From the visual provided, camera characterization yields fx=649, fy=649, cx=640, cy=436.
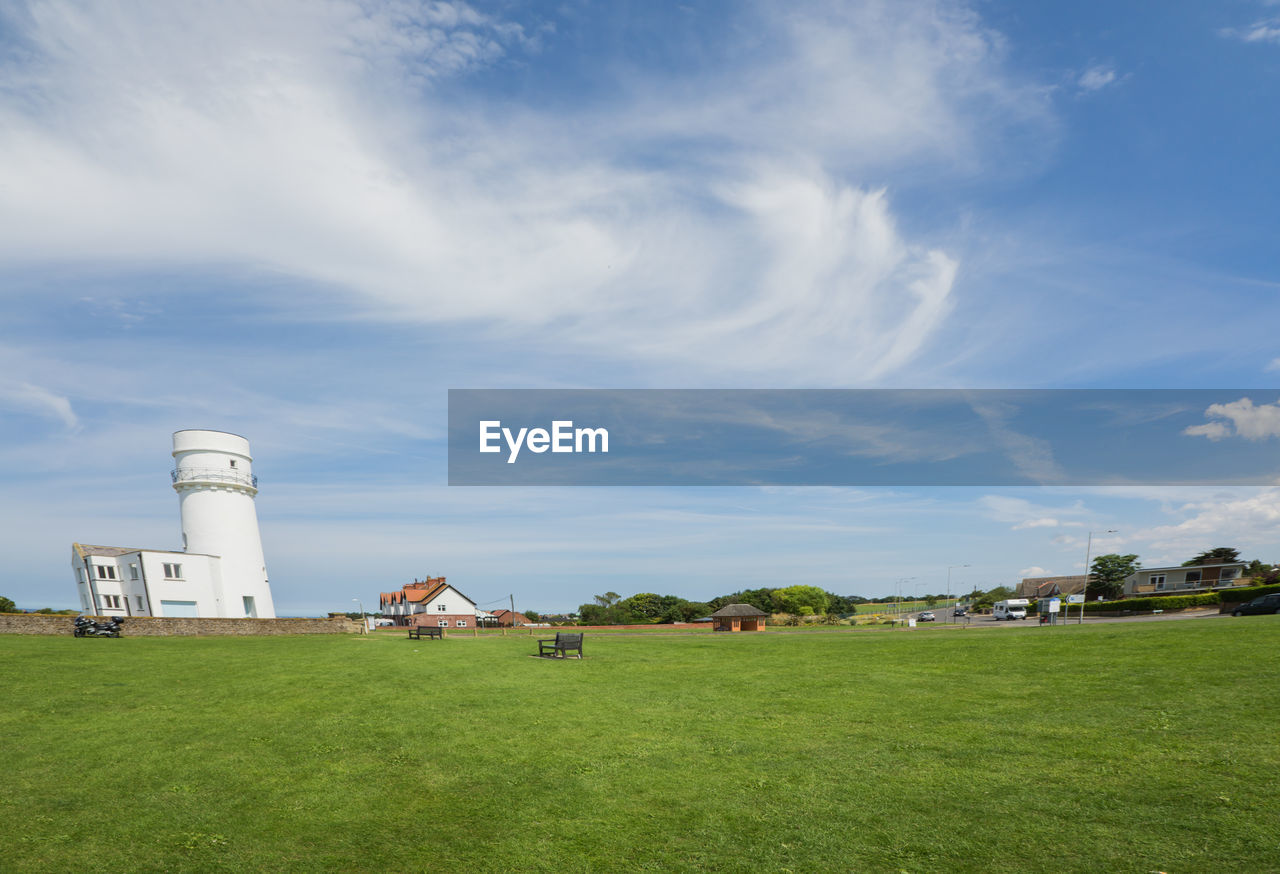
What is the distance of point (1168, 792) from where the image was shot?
25.0 feet

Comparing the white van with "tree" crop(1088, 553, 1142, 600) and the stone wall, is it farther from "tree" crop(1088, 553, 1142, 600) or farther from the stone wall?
the stone wall

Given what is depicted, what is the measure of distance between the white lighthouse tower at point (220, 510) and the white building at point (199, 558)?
6 cm

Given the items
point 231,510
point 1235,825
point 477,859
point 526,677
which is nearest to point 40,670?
point 526,677

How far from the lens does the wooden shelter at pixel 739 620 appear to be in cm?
5678

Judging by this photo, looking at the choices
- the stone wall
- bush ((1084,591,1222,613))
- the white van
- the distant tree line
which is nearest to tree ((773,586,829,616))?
the distant tree line

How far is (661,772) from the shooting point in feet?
30.4

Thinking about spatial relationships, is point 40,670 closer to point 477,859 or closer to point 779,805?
point 477,859

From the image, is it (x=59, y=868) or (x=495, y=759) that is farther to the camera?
(x=495, y=759)

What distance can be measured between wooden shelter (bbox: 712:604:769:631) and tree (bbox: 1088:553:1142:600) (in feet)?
214

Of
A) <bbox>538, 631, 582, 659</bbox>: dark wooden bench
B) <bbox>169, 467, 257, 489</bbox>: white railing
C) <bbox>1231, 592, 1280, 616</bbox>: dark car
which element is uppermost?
<bbox>169, 467, 257, 489</bbox>: white railing

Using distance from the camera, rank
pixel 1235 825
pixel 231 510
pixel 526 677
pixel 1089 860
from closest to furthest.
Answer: pixel 1089 860
pixel 1235 825
pixel 526 677
pixel 231 510

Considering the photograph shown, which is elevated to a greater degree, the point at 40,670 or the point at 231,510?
the point at 231,510

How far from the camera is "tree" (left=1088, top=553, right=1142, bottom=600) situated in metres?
92.6

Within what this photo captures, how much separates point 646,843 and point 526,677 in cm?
1164
